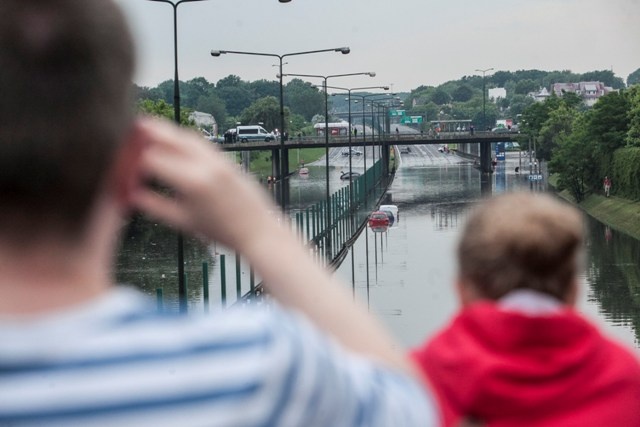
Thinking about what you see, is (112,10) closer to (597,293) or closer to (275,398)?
(275,398)

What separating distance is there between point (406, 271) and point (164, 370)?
44.4 m

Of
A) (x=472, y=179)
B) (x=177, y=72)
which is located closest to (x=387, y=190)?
(x=472, y=179)

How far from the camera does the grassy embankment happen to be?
2266 inches

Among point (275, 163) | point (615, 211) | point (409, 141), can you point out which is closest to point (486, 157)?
point (409, 141)

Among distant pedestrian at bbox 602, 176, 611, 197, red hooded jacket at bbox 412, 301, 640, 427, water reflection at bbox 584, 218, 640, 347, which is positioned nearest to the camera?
red hooded jacket at bbox 412, 301, 640, 427

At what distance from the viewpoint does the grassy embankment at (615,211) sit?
2266 inches

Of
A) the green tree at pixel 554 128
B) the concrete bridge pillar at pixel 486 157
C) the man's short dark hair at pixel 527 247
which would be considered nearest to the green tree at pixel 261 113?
the concrete bridge pillar at pixel 486 157

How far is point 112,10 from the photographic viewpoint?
1.38 meters

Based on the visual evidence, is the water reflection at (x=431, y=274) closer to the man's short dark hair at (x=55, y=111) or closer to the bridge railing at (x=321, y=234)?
the bridge railing at (x=321, y=234)

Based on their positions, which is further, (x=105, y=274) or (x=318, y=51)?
(x=318, y=51)

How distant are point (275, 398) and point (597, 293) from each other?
38.1 m

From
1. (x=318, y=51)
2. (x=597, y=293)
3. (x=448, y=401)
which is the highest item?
(x=318, y=51)

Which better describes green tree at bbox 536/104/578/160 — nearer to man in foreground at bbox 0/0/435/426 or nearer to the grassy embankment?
the grassy embankment

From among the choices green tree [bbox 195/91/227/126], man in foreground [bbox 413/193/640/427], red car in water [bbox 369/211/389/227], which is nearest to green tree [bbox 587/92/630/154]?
red car in water [bbox 369/211/389/227]
